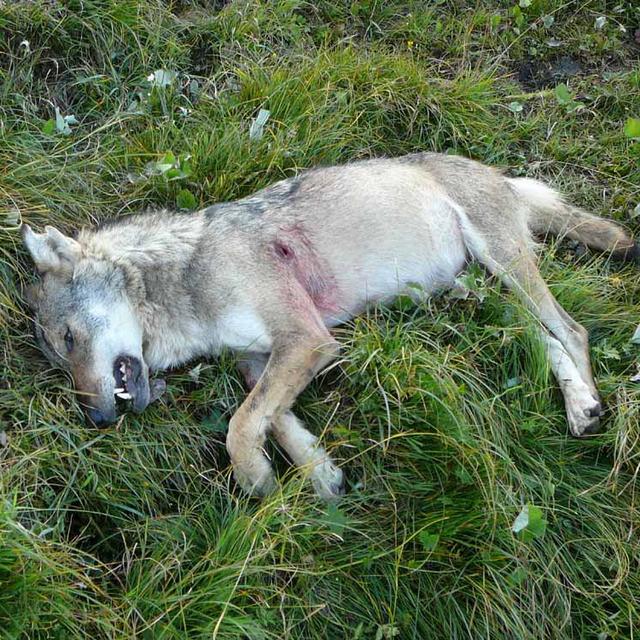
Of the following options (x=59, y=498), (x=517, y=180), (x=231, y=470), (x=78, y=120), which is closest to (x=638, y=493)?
(x=231, y=470)

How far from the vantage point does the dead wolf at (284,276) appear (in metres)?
4.23

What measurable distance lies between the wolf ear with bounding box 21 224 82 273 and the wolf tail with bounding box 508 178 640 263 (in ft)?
10.1

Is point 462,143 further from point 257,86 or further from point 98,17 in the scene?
point 98,17

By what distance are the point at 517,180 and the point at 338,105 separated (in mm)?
1457

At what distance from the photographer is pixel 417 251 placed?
4.95m

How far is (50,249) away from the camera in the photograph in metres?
4.41

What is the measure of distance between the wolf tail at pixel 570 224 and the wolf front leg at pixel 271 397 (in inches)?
78.6

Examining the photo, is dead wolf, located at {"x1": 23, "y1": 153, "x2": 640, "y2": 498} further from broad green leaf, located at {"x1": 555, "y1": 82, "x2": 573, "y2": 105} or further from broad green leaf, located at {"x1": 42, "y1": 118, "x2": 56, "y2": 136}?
broad green leaf, located at {"x1": 555, "y1": 82, "x2": 573, "y2": 105}

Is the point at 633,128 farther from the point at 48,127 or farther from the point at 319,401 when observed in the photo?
the point at 48,127

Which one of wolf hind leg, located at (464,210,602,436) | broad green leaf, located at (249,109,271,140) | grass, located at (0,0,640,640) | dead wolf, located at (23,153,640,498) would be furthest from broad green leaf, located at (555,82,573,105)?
broad green leaf, located at (249,109,271,140)

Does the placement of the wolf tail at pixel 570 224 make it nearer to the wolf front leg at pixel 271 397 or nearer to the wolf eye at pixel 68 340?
the wolf front leg at pixel 271 397

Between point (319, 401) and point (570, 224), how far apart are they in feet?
7.64

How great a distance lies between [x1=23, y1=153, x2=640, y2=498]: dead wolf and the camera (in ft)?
13.9

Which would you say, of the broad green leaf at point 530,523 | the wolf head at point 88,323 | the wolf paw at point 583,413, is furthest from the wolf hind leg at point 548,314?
the wolf head at point 88,323
